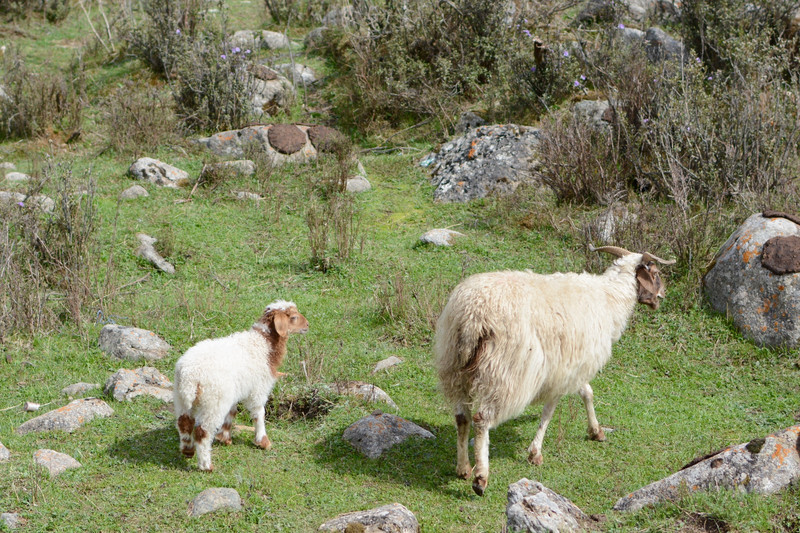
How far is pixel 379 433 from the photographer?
641cm

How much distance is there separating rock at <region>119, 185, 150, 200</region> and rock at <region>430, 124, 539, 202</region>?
445cm

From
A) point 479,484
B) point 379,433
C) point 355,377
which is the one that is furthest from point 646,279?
point 355,377

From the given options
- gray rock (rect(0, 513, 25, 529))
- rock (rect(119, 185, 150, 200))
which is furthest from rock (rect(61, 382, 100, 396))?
rock (rect(119, 185, 150, 200))

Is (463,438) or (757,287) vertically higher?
(757,287)

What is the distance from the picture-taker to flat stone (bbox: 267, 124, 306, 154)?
1338 cm

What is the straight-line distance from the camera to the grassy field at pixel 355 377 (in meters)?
5.35

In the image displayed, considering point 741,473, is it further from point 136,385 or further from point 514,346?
point 136,385

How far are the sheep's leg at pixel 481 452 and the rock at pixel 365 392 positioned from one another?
1.58 meters

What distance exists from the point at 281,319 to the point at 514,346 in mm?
1914

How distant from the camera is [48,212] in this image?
9852 millimetres

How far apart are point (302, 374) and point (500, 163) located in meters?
6.13

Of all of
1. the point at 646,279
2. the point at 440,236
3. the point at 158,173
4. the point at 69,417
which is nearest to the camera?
the point at 69,417

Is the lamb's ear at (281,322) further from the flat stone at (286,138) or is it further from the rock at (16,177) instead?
the rock at (16,177)

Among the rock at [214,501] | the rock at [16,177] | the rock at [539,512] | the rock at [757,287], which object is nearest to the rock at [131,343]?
the rock at [214,501]
